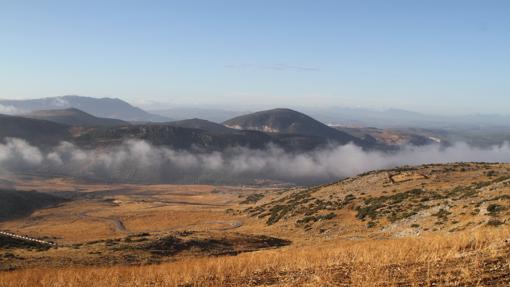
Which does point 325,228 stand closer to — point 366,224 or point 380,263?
point 366,224

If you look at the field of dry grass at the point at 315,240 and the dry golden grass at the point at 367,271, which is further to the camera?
the field of dry grass at the point at 315,240

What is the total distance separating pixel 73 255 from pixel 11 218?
7480 centimetres

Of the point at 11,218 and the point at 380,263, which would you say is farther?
the point at 11,218

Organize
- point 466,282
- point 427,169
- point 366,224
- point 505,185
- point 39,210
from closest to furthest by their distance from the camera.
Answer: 1. point 466,282
2. point 505,185
3. point 366,224
4. point 427,169
5. point 39,210

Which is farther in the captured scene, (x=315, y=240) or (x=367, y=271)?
(x=315, y=240)

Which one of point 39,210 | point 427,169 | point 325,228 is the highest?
point 427,169

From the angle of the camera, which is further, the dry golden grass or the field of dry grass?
the field of dry grass

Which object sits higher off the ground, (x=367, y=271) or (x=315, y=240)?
(x=367, y=271)

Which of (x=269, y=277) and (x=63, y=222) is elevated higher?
(x=269, y=277)

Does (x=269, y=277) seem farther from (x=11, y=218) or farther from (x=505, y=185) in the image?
(x=11, y=218)

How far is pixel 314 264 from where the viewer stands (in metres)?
14.7

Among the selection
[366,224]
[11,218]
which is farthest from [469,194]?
[11,218]

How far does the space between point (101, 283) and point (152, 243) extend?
68.9ft

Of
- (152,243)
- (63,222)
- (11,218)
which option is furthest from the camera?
(11,218)
